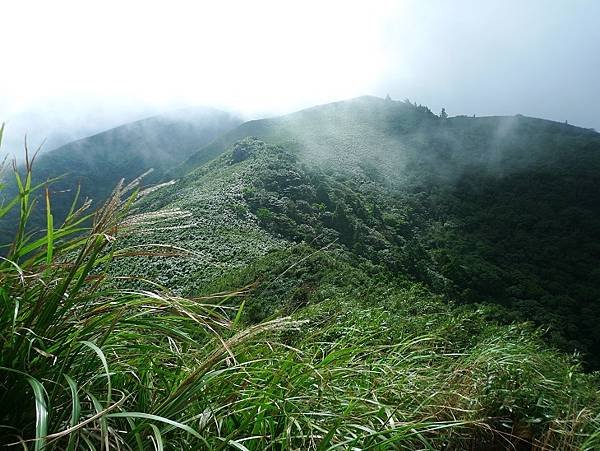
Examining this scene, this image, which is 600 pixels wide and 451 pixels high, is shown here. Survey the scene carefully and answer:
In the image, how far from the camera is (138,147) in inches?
4825

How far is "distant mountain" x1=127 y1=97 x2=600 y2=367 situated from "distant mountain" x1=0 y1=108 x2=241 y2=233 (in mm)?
22223

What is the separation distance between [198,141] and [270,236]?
98.1 m

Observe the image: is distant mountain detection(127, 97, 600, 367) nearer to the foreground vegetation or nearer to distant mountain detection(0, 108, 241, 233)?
the foreground vegetation

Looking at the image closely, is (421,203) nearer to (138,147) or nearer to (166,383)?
(166,383)

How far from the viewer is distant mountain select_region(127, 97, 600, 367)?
122 feet

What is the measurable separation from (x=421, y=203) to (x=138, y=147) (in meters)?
83.4

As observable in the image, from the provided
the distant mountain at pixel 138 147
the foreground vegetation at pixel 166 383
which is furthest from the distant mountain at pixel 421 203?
the distant mountain at pixel 138 147

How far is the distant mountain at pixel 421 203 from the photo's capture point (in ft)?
122

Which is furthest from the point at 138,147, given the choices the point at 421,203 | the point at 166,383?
the point at 166,383

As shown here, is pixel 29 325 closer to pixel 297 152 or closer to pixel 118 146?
pixel 297 152

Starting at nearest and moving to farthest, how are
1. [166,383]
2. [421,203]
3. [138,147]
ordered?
[166,383], [421,203], [138,147]

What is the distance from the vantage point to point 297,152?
72500 millimetres

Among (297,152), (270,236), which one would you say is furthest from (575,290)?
(297,152)

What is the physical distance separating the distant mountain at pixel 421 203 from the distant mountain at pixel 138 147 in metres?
22.2
